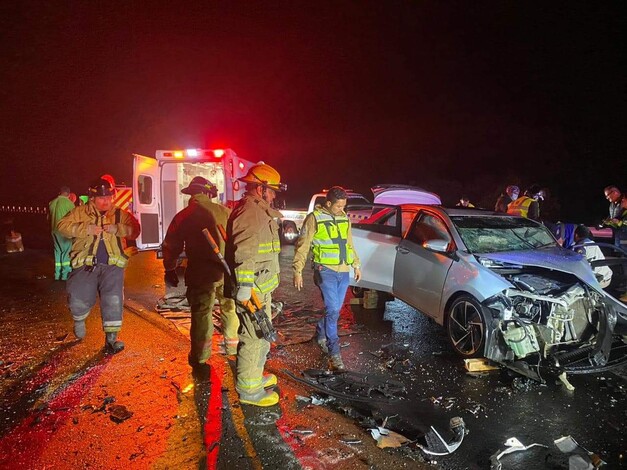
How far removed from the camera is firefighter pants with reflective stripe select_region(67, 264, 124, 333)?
482 cm

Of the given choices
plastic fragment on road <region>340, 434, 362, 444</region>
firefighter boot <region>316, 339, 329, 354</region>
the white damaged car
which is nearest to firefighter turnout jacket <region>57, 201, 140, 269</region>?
firefighter boot <region>316, 339, 329, 354</region>

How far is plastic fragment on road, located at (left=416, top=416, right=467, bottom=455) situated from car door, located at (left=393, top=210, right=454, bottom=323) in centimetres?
185

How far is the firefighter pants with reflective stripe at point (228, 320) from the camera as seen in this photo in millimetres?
4859

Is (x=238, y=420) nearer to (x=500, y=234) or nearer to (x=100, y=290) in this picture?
(x=100, y=290)

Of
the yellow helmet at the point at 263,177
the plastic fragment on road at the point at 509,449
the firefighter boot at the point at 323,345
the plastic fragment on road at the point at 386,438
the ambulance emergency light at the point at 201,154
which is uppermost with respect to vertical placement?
the ambulance emergency light at the point at 201,154

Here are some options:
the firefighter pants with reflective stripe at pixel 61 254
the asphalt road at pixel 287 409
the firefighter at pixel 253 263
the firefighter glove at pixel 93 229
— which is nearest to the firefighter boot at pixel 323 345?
the asphalt road at pixel 287 409

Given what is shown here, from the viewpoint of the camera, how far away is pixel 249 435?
3.31 m

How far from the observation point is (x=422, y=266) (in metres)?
5.45

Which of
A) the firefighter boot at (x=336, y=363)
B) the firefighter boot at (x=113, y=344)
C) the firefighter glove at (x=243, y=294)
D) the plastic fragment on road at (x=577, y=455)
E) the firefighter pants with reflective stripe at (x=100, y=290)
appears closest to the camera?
the plastic fragment on road at (x=577, y=455)

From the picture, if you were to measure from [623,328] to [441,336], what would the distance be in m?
2.03

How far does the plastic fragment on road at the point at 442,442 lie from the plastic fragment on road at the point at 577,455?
2.20 feet

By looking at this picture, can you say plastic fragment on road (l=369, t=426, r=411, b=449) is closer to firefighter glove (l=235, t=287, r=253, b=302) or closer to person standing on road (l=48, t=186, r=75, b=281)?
firefighter glove (l=235, t=287, r=253, b=302)

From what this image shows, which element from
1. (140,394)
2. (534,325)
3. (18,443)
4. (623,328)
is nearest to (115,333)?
(140,394)

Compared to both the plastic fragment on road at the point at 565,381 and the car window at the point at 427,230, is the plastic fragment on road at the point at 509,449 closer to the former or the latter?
the plastic fragment on road at the point at 565,381
